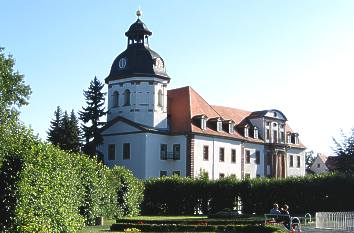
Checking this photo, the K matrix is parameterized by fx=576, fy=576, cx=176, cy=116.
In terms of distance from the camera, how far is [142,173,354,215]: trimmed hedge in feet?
153

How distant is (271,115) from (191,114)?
1636cm

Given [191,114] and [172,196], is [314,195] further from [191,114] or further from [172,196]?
[191,114]

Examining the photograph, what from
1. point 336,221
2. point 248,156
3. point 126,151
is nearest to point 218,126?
point 248,156

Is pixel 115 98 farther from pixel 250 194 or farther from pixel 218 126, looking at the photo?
pixel 250 194

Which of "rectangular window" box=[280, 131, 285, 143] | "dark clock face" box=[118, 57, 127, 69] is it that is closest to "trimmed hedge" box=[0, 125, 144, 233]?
"dark clock face" box=[118, 57, 127, 69]

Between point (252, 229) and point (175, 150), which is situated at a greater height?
point (175, 150)

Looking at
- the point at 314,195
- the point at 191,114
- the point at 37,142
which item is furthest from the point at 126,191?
the point at 191,114

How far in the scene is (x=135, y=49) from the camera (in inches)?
2574

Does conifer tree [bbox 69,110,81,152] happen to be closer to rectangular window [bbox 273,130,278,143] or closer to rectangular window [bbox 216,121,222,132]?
rectangular window [bbox 216,121,222,132]

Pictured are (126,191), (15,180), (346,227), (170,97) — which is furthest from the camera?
(170,97)

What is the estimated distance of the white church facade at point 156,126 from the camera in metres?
63.8

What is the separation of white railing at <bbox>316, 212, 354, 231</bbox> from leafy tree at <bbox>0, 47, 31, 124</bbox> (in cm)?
3071

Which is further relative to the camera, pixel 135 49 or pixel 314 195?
pixel 135 49

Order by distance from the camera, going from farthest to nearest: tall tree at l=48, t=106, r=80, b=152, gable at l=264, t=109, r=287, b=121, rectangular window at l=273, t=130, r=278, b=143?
rectangular window at l=273, t=130, r=278, b=143 < gable at l=264, t=109, r=287, b=121 < tall tree at l=48, t=106, r=80, b=152
